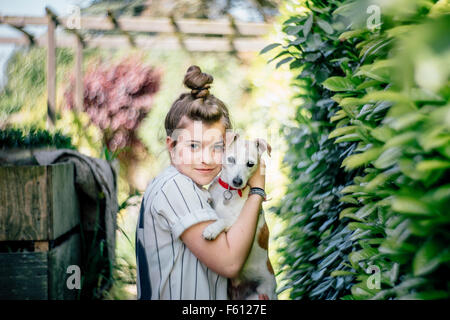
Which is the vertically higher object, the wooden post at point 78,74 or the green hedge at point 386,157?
the wooden post at point 78,74

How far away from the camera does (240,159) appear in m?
1.92

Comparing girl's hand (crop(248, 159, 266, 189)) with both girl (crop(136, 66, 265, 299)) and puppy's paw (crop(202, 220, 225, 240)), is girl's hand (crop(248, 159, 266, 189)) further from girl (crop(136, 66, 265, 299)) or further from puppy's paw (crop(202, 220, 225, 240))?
puppy's paw (crop(202, 220, 225, 240))

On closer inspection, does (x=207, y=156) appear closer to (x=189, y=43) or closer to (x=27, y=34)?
(x=27, y=34)

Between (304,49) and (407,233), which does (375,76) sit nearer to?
(407,233)

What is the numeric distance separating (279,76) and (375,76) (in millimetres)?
2561

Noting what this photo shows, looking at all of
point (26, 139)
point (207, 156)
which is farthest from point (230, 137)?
point (26, 139)

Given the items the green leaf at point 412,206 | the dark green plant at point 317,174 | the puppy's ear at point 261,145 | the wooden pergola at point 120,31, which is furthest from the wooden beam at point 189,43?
the green leaf at point 412,206

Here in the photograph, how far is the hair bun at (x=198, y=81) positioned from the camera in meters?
1.63

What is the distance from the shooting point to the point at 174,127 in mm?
1672

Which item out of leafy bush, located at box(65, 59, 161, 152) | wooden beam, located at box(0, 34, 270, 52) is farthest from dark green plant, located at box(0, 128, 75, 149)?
leafy bush, located at box(65, 59, 161, 152)

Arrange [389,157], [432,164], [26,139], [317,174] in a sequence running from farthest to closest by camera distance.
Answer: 1. [26,139]
2. [317,174]
3. [389,157]
4. [432,164]

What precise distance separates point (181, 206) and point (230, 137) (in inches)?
21.6

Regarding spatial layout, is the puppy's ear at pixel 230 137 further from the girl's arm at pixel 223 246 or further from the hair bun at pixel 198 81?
the girl's arm at pixel 223 246
